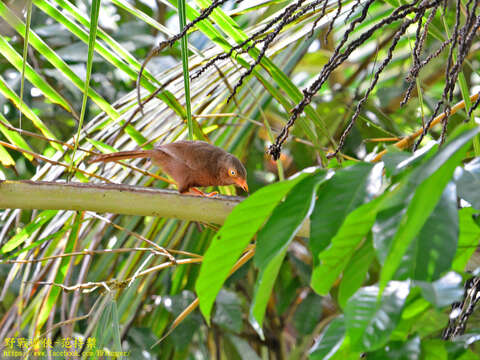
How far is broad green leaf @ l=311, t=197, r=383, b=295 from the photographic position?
0.76 meters

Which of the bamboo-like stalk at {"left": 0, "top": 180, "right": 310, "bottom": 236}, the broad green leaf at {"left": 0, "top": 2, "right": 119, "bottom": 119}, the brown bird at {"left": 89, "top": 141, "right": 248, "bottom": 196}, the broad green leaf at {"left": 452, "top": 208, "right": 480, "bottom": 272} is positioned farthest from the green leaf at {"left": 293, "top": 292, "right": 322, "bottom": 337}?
the broad green leaf at {"left": 452, "top": 208, "right": 480, "bottom": 272}

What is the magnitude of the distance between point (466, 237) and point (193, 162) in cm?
101

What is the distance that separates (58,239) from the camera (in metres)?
1.85

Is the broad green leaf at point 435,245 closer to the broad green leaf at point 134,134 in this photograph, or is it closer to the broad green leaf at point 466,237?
the broad green leaf at point 466,237

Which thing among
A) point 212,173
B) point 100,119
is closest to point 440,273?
point 212,173

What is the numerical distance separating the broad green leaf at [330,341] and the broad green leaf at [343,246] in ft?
0.17

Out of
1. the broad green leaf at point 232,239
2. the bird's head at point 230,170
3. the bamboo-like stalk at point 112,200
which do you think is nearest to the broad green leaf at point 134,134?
the bird's head at point 230,170

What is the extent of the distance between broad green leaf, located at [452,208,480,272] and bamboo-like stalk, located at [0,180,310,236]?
42 centimetres

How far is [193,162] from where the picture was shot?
1749 millimetres

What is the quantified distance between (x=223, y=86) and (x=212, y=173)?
0.33m

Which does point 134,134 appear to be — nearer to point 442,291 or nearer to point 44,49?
point 44,49

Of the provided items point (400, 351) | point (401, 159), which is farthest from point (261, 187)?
point (400, 351)

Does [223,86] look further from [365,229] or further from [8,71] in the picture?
[8,71]

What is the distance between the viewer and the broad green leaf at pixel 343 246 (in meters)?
0.76
